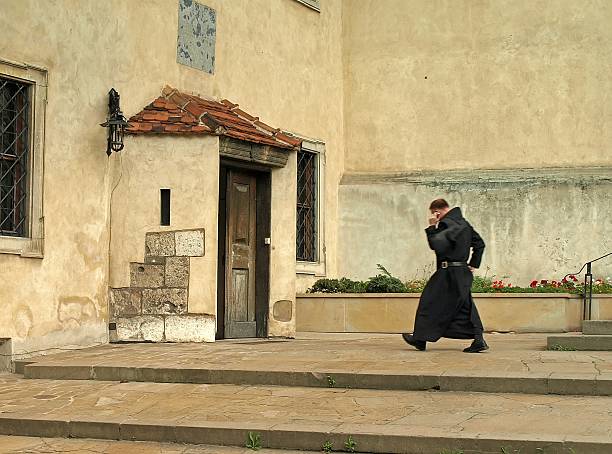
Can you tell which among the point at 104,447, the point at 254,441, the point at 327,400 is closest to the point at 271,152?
the point at 327,400

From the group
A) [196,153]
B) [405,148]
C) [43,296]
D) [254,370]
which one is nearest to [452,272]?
[254,370]

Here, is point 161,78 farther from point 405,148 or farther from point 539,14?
point 539,14

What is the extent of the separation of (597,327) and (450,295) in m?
2.68

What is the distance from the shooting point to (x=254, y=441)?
8336 mm

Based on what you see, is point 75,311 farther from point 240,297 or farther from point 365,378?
point 365,378

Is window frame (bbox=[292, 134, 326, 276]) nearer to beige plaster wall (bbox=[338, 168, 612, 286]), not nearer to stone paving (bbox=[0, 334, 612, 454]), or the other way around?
beige plaster wall (bbox=[338, 168, 612, 286])

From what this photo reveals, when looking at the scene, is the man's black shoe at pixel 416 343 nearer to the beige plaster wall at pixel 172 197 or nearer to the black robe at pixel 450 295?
the black robe at pixel 450 295

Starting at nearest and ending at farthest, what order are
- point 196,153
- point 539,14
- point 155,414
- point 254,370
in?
1. point 155,414
2. point 254,370
3. point 196,153
4. point 539,14

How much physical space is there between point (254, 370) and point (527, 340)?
5244 mm

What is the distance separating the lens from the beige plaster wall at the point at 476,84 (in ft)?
60.9

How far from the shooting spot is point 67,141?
1315cm

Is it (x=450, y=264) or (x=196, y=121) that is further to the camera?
(x=196, y=121)

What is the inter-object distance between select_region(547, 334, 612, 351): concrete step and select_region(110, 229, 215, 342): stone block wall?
4236 millimetres

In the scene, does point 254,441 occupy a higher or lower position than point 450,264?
lower
